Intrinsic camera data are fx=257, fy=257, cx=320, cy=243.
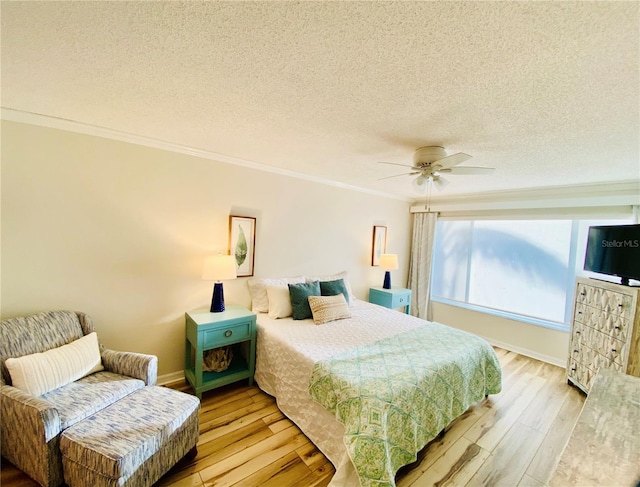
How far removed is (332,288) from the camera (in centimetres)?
312

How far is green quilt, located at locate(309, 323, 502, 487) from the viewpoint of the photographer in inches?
55.6

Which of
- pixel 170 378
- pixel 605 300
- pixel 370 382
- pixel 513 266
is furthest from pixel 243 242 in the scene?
pixel 513 266

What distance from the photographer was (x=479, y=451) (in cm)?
188

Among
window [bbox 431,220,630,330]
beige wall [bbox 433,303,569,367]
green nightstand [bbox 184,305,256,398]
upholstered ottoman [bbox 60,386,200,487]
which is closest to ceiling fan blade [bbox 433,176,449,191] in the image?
green nightstand [bbox 184,305,256,398]

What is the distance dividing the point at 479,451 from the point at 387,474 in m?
1.00

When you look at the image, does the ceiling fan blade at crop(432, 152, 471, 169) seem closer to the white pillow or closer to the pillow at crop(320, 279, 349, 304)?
the pillow at crop(320, 279, 349, 304)

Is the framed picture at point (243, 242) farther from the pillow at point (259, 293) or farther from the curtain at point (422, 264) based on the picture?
the curtain at point (422, 264)

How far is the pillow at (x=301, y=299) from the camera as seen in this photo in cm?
277

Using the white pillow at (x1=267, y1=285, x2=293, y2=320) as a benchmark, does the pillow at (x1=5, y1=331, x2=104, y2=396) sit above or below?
below

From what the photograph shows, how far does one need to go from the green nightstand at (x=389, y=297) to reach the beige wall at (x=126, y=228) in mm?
1552

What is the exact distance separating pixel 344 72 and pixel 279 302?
220 centimetres

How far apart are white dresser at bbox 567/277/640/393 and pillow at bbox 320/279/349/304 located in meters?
2.48

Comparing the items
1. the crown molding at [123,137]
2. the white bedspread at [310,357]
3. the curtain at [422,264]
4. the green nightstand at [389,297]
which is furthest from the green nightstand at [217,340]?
the curtain at [422,264]

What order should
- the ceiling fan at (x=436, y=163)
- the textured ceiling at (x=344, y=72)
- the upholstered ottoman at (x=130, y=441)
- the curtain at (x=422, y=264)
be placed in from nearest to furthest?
the textured ceiling at (x=344, y=72) → the upholstered ottoman at (x=130, y=441) → the ceiling fan at (x=436, y=163) → the curtain at (x=422, y=264)
